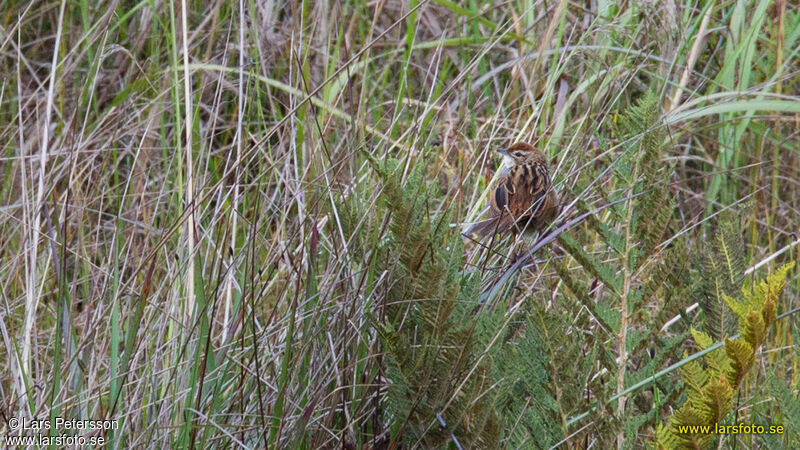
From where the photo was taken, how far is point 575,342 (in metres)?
2.03

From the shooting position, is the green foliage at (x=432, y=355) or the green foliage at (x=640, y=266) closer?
the green foliage at (x=432, y=355)

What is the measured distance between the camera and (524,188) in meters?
3.41

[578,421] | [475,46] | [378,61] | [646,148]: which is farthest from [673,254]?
[378,61]

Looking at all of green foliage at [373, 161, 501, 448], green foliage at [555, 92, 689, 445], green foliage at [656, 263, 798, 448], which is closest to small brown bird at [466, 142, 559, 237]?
green foliage at [555, 92, 689, 445]

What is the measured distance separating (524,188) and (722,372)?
1.67 metres

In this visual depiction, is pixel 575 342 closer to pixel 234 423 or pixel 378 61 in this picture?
pixel 234 423

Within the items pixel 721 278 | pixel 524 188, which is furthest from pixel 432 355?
pixel 524 188

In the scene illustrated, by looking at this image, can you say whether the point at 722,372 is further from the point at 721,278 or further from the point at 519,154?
the point at 519,154

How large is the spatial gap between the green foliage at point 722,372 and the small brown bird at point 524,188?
1418 mm

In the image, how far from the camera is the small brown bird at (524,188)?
3.27 metres

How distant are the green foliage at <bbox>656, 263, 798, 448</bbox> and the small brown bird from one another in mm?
1418

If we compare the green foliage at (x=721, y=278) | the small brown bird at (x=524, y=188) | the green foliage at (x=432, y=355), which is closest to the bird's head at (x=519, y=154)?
the small brown bird at (x=524, y=188)

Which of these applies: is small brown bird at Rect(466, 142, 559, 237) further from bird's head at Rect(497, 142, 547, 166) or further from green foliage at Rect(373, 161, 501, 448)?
green foliage at Rect(373, 161, 501, 448)

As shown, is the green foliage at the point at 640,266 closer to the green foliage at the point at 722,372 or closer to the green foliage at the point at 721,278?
the green foliage at the point at 721,278
